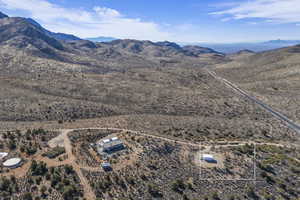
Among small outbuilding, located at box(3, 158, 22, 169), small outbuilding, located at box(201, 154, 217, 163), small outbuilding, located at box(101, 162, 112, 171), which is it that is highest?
small outbuilding, located at box(3, 158, 22, 169)

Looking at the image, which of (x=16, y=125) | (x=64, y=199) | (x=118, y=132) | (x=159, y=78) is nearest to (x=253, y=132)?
(x=118, y=132)

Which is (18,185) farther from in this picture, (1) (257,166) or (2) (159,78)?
(2) (159,78)

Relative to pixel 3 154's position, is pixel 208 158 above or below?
below

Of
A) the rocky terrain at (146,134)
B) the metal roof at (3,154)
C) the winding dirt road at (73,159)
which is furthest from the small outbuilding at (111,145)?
the metal roof at (3,154)

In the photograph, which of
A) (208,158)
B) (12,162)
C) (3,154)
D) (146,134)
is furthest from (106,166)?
(3,154)

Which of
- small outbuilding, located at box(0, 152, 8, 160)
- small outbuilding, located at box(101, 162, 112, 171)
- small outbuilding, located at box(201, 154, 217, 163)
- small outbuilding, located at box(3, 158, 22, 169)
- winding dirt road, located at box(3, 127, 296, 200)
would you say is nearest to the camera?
winding dirt road, located at box(3, 127, 296, 200)

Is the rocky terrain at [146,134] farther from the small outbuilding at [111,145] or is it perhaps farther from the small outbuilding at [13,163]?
the small outbuilding at [111,145]

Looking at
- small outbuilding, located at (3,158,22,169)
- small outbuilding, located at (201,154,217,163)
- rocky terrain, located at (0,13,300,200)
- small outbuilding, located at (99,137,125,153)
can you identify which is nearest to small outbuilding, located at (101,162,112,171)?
rocky terrain, located at (0,13,300,200)

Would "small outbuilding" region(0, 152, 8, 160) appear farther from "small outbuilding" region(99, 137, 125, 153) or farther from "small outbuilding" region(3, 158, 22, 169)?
"small outbuilding" region(99, 137, 125, 153)

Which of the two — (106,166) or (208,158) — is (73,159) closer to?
(106,166)
